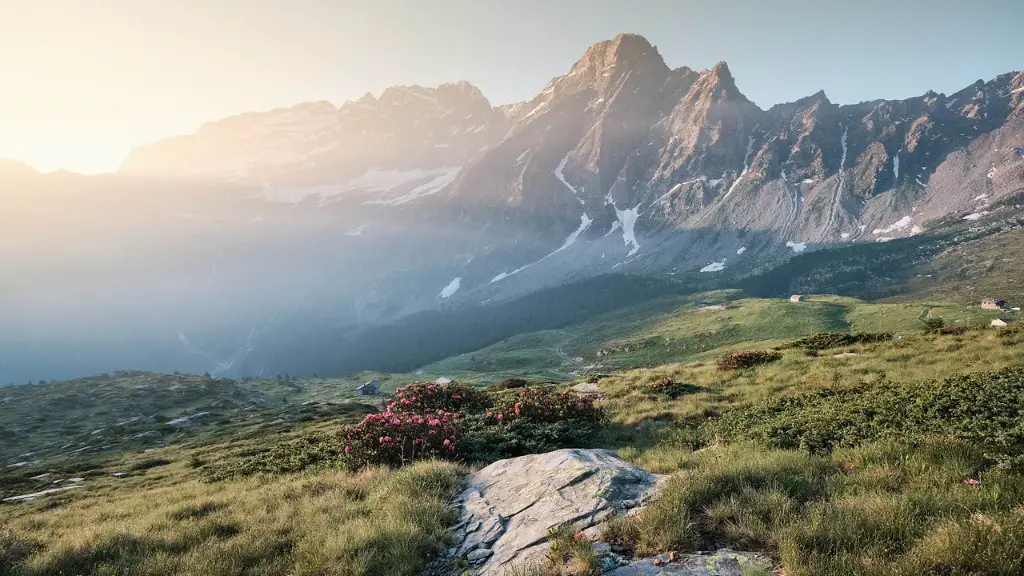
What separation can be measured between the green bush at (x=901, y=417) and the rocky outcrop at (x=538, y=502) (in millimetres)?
5454

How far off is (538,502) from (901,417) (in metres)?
10.6

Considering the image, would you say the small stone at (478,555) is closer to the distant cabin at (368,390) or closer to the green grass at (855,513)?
the green grass at (855,513)

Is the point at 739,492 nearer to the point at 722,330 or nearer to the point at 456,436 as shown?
the point at 456,436

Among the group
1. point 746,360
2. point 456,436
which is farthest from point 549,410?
point 746,360

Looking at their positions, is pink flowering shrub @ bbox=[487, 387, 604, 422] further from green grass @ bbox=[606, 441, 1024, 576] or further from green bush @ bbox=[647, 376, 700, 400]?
green grass @ bbox=[606, 441, 1024, 576]

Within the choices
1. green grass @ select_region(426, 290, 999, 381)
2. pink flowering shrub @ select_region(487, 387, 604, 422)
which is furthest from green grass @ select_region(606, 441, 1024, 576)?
green grass @ select_region(426, 290, 999, 381)

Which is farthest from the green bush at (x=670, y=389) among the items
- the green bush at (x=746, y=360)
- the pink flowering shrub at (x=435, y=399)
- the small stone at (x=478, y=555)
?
the small stone at (x=478, y=555)

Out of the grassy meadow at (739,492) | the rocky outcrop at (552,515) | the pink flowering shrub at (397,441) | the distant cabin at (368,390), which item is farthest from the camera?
the distant cabin at (368,390)

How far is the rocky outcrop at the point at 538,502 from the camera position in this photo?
784cm

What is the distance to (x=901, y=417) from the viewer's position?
12.3 meters

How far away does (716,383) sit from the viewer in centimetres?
2561

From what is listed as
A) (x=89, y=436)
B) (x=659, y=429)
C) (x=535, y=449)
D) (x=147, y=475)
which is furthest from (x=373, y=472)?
(x=89, y=436)

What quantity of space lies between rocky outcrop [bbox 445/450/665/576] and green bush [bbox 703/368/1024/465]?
545 centimetres

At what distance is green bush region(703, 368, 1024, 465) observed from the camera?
998cm
